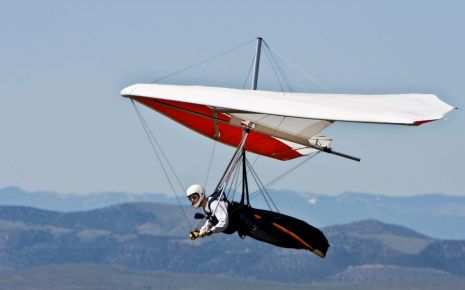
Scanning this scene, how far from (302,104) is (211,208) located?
7003mm

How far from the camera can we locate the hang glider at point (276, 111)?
64812 mm

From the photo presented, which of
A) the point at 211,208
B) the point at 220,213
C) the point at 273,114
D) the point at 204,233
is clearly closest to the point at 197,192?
the point at 211,208

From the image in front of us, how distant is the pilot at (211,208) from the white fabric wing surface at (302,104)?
Result: 4.46m

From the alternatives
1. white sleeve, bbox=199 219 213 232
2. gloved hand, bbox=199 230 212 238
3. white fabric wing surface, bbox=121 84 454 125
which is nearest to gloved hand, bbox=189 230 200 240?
gloved hand, bbox=199 230 212 238

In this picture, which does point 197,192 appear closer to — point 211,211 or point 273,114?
point 211,211

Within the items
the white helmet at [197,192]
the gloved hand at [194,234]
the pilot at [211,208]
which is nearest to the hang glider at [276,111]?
the white helmet at [197,192]

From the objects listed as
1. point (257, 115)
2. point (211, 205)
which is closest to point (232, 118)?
point (257, 115)

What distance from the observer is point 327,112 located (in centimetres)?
6481

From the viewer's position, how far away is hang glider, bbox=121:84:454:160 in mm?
64812

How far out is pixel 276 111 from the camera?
65.0 m

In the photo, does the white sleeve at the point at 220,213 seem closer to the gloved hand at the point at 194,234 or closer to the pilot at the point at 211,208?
the pilot at the point at 211,208

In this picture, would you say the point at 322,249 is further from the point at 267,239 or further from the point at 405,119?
the point at 405,119

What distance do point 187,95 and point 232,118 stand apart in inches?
182

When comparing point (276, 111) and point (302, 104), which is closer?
point (276, 111)
